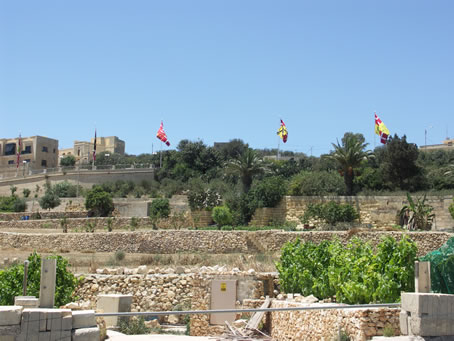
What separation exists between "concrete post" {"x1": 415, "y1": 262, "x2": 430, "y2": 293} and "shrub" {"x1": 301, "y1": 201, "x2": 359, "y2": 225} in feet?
77.7

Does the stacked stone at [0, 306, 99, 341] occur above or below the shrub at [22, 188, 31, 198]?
below

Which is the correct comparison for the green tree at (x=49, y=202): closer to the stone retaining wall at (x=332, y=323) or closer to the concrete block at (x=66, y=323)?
the stone retaining wall at (x=332, y=323)

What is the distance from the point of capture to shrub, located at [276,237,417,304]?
11.6 metres

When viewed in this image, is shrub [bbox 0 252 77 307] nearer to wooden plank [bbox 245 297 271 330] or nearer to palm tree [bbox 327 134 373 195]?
wooden plank [bbox 245 297 271 330]

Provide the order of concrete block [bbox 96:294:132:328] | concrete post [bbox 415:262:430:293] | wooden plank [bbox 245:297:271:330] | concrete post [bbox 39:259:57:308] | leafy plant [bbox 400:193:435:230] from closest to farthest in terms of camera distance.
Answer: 1. concrete post [bbox 39:259:57:308]
2. concrete post [bbox 415:262:430:293]
3. wooden plank [bbox 245:297:271:330]
4. concrete block [bbox 96:294:132:328]
5. leafy plant [bbox 400:193:435:230]

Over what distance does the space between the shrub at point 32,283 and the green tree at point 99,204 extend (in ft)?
99.8

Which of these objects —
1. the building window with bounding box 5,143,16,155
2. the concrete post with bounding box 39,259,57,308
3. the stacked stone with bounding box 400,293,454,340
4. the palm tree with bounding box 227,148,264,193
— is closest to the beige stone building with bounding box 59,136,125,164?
the building window with bounding box 5,143,16,155

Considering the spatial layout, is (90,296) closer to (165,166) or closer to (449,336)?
(449,336)

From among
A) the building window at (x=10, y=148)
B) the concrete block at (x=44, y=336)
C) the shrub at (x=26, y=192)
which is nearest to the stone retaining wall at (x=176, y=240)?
the concrete block at (x=44, y=336)

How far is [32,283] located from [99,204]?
3117 cm

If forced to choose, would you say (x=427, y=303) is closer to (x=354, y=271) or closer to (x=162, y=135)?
(x=354, y=271)

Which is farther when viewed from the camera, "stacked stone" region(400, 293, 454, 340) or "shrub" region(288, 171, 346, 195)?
"shrub" region(288, 171, 346, 195)

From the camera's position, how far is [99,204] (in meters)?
45.0

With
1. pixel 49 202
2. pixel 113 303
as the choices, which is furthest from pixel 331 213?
pixel 49 202
